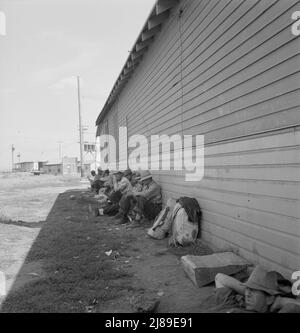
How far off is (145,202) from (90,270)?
12.5ft

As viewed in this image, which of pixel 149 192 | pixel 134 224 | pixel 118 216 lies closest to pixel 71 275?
pixel 134 224

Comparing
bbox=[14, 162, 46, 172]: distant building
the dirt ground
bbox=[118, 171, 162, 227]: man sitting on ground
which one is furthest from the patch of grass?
bbox=[14, 162, 46, 172]: distant building

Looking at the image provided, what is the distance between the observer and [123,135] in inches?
630

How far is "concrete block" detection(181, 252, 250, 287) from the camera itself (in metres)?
4.59

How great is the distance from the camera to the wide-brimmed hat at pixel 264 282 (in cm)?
353

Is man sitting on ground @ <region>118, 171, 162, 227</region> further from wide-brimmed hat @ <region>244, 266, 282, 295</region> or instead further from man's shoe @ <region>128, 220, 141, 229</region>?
wide-brimmed hat @ <region>244, 266, 282, 295</region>

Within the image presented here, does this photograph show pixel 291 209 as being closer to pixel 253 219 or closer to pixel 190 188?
pixel 253 219

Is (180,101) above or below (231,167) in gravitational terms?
above

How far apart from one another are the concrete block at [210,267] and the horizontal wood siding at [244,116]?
25 cm

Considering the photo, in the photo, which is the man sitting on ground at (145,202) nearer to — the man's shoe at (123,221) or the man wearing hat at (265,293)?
the man's shoe at (123,221)

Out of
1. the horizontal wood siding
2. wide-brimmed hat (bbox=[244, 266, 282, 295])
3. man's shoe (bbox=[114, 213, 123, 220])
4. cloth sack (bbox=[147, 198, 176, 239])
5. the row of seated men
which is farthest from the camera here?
man's shoe (bbox=[114, 213, 123, 220])

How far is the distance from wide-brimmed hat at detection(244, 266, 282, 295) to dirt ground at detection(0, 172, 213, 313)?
0.74 meters
